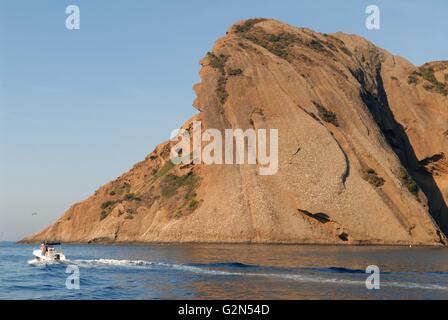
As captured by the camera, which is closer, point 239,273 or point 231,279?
point 231,279

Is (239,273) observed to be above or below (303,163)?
below

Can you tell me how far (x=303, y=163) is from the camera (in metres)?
110

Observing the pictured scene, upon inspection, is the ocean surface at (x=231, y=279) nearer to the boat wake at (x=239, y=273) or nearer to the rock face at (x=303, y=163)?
the boat wake at (x=239, y=273)

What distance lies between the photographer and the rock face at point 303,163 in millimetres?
103625

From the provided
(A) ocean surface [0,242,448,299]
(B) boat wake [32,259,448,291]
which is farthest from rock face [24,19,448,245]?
(B) boat wake [32,259,448,291]

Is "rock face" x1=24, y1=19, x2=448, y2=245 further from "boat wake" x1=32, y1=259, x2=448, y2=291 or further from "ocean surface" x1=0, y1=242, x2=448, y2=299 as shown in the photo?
"boat wake" x1=32, y1=259, x2=448, y2=291

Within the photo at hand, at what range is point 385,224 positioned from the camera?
338 feet

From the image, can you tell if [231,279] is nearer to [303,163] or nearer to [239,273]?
[239,273]

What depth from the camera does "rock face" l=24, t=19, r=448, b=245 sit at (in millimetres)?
103625

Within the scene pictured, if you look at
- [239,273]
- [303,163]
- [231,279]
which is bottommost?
[231,279]

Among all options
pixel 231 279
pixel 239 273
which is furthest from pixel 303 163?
pixel 231 279

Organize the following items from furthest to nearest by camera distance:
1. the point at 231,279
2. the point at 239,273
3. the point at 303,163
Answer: the point at 303,163 < the point at 239,273 < the point at 231,279
